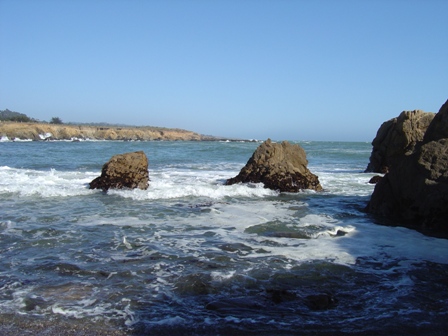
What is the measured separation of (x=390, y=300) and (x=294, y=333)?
4.96 ft

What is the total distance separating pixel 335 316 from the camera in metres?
4.27

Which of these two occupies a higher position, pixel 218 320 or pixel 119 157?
pixel 119 157

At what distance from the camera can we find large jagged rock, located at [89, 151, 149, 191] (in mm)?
13680

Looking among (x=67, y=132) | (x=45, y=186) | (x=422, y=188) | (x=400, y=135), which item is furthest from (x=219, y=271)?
(x=67, y=132)

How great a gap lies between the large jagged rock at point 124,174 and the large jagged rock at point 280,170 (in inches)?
129

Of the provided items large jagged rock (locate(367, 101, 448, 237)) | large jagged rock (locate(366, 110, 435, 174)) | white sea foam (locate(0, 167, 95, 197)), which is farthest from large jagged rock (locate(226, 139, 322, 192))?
white sea foam (locate(0, 167, 95, 197))

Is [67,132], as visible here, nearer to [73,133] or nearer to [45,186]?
[73,133]

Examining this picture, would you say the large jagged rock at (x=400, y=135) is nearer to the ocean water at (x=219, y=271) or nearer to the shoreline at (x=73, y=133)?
the ocean water at (x=219, y=271)

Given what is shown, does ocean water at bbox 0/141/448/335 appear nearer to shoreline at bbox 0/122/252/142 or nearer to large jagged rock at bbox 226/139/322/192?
large jagged rock at bbox 226/139/322/192

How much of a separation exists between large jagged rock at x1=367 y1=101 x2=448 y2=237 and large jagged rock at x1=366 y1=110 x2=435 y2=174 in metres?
7.53

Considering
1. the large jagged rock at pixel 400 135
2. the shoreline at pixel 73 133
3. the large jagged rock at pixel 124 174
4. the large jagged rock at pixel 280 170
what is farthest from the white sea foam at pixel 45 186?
the shoreline at pixel 73 133

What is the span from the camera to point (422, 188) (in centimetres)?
868

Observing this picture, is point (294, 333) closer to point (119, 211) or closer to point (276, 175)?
point (119, 211)

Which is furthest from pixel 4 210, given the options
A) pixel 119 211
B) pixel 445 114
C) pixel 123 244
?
pixel 445 114
